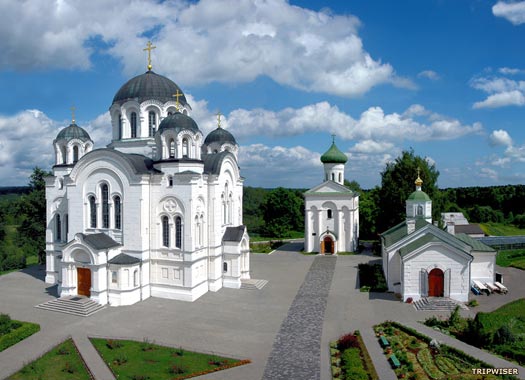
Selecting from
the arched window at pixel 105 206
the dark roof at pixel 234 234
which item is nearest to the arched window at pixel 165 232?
the arched window at pixel 105 206

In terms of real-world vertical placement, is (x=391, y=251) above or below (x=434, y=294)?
above

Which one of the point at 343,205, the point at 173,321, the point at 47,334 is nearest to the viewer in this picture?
the point at 47,334

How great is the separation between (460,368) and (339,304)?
810 centimetres

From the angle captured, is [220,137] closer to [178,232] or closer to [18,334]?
[178,232]

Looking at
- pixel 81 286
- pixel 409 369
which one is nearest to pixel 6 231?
pixel 81 286

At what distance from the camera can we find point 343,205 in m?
36.4

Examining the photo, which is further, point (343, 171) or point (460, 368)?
point (343, 171)

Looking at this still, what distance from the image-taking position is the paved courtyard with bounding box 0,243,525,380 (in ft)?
→ 47.4

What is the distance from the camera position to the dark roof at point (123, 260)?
2106cm

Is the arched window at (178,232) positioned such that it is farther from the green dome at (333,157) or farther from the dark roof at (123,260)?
the green dome at (333,157)

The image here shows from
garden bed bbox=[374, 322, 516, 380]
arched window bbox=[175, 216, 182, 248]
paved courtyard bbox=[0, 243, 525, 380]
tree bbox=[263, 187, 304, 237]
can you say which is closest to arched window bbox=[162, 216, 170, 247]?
arched window bbox=[175, 216, 182, 248]

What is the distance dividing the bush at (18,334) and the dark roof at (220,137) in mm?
16114

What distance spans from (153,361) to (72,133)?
16381mm

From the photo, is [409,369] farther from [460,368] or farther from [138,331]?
[138,331]
